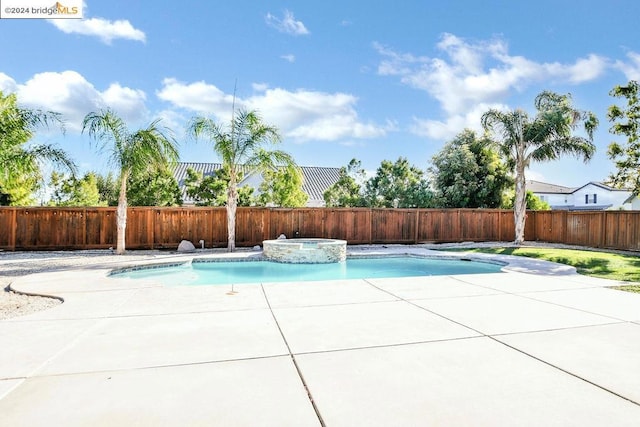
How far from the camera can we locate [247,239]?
14.2 m

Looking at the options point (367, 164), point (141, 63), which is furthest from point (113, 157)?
point (367, 164)

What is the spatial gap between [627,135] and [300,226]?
39.8 feet

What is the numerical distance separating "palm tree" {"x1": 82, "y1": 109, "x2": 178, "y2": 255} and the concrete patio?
6750 millimetres

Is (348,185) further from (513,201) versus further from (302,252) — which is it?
(302,252)

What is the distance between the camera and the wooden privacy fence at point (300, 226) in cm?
1246

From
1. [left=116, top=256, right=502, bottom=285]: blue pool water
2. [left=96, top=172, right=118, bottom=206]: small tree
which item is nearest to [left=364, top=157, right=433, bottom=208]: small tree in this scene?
[left=116, top=256, right=502, bottom=285]: blue pool water

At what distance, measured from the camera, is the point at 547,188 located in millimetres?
42281

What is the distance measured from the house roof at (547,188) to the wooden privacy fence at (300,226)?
27988 millimetres

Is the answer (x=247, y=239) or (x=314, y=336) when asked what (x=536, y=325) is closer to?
(x=314, y=336)

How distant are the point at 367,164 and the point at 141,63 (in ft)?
40.2

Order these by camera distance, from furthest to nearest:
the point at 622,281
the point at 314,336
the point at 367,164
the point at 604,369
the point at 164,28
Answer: the point at 367,164 < the point at 164,28 < the point at 622,281 < the point at 314,336 < the point at 604,369

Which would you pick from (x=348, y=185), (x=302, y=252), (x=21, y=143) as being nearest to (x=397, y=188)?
(x=348, y=185)

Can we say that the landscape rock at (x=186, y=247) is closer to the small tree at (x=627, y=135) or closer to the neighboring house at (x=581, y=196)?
the small tree at (x=627, y=135)

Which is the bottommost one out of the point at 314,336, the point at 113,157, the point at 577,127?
the point at 314,336
